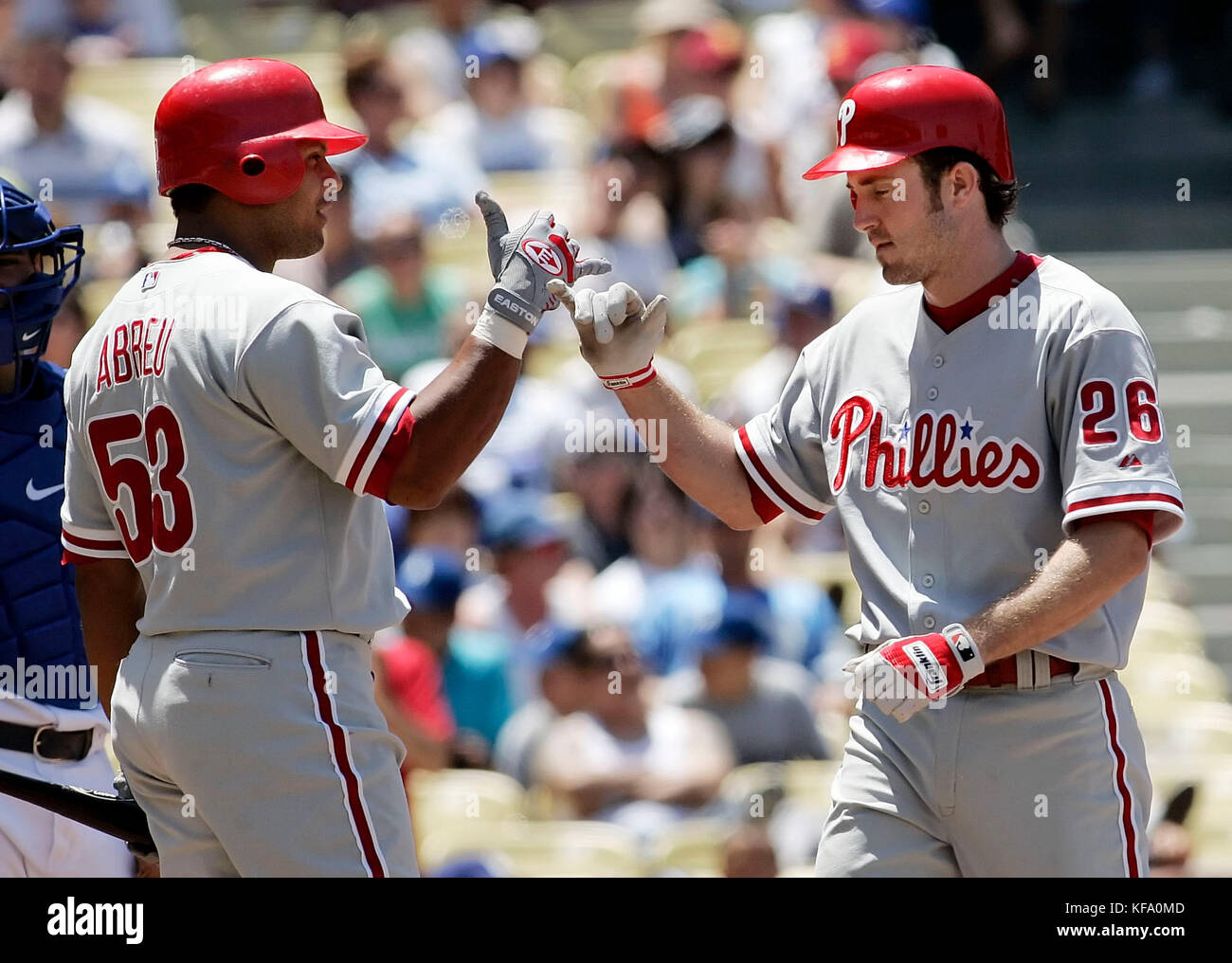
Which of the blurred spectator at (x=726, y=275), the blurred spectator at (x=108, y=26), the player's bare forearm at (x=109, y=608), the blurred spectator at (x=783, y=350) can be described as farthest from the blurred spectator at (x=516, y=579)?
the blurred spectator at (x=108, y=26)

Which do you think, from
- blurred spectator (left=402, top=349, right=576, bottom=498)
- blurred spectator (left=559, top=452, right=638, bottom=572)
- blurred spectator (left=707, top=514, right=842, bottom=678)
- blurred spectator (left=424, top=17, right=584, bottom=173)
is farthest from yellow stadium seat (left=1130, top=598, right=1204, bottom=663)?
blurred spectator (left=424, top=17, right=584, bottom=173)

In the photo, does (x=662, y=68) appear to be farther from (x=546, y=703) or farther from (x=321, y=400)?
(x=321, y=400)

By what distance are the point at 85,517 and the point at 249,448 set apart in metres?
0.44

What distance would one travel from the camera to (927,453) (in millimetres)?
2971

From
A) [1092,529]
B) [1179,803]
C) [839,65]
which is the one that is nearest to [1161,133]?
[839,65]

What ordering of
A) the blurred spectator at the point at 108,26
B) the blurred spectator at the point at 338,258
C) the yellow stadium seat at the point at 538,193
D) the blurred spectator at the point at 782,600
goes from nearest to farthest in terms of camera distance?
the blurred spectator at the point at 782,600 < the blurred spectator at the point at 338,258 < the yellow stadium seat at the point at 538,193 < the blurred spectator at the point at 108,26

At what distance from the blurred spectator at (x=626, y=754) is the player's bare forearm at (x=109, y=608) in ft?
8.35

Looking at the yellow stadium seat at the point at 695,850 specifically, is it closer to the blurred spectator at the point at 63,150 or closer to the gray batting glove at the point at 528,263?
the gray batting glove at the point at 528,263

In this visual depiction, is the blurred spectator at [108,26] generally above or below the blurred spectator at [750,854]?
above

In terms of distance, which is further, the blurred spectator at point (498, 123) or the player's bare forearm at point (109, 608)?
the blurred spectator at point (498, 123)

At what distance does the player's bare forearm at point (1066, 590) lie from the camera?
278 centimetres

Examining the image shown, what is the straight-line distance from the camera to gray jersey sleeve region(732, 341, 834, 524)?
127 inches

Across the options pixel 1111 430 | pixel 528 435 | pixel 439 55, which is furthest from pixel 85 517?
pixel 439 55

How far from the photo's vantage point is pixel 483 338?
9.05 feet
